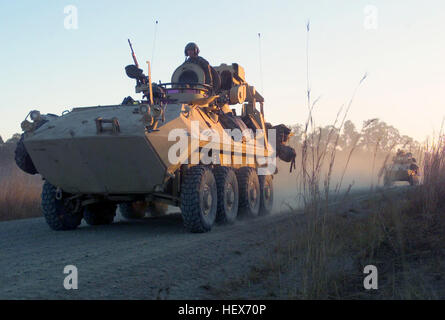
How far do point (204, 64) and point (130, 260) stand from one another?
5144mm

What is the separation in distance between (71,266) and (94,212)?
12.6ft

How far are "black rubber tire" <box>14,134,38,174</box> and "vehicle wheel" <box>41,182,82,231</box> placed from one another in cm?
30

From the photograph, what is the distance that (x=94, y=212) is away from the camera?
7.89 m

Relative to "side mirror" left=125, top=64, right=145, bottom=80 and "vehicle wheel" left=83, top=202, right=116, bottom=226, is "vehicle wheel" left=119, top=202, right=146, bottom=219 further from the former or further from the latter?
"side mirror" left=125, top=64, right=145, bottom=80

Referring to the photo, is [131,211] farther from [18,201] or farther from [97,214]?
[18,201]

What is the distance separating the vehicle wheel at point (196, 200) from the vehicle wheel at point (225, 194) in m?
0.62

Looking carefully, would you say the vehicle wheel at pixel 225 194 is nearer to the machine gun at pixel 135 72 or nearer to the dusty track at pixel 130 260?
the dusty track at pixel 130 260

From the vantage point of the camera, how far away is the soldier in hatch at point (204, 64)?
8742mm

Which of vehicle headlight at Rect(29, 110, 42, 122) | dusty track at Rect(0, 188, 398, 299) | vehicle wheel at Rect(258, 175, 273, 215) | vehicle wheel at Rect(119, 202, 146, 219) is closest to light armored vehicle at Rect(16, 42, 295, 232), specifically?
vehicle headlight at Rect(29, 110, 42, 122)

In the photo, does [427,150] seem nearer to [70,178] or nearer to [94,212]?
[70,178]

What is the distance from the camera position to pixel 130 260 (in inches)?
171

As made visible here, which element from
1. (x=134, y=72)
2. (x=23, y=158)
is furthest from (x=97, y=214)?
(x=134, y=72)

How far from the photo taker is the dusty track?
3.34 meters
